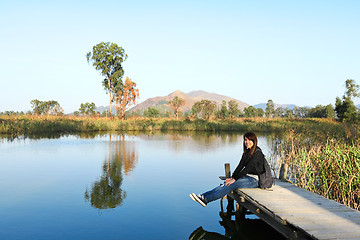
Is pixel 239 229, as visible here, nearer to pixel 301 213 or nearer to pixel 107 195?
pixel 301 213

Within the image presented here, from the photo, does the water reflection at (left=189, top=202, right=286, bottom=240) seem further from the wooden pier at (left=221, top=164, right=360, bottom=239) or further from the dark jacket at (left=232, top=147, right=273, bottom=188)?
the dark jacket at (left=232, top=147, right=273, bottom=188)

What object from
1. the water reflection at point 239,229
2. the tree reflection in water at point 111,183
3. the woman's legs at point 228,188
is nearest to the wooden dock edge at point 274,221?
the woman's legs at point 228,188

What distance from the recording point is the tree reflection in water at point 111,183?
8359 millimetres

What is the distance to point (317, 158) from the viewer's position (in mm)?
7812

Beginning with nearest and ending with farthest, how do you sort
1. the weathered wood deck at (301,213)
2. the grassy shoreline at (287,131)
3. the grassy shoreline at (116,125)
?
1. the weathered wood deck at (301,213)
2. the grassy shoreline at (287,131)
3. the grassy shoreline at (116,125)

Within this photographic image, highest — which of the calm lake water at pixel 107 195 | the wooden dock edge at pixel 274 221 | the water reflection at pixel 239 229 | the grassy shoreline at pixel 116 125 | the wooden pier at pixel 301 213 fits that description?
the grassy shoreline at pixel 116 125

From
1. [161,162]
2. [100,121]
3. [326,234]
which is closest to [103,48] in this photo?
[100,121]

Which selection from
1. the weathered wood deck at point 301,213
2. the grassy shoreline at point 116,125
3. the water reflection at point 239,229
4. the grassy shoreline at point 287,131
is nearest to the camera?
the weathered wood deck at point 301,213

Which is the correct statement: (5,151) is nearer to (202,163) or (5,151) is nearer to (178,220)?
(202,163)

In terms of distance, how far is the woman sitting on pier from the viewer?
253 inches

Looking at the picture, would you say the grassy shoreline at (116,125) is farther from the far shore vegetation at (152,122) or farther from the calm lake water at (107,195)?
the calm lake water at (107,195)

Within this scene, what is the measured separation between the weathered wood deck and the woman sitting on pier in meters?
0.16

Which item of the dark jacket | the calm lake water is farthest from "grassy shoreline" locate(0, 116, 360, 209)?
the calm lake water

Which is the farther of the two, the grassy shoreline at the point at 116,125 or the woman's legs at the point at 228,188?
the grassy shoreline at the point at 116,125
